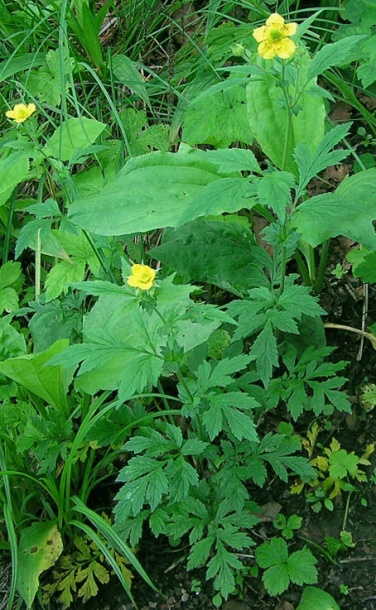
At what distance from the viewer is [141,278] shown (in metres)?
1.30

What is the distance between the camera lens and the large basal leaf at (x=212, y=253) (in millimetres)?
1869

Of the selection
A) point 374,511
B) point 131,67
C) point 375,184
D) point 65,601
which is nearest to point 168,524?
point 65,601

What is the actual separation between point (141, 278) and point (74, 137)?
43.2 inches

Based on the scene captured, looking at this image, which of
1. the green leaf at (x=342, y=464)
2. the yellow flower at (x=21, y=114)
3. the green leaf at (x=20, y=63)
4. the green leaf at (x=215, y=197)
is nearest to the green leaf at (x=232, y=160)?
the green leaf at (x=215, y=197)

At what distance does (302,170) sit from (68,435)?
2.94 feet

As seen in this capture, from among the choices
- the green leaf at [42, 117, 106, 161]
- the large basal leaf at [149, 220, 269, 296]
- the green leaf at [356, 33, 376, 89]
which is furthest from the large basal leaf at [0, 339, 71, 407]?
the green leaf at [356, 33, 376, 89]

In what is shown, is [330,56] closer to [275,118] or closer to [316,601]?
[275,118]

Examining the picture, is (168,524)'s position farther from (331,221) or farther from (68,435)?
(331,221)

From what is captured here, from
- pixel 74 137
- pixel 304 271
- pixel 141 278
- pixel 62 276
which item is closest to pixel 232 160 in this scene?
Answer: pixel 141 278

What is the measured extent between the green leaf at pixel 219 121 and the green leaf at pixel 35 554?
1209mm

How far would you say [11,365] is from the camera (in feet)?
5.73

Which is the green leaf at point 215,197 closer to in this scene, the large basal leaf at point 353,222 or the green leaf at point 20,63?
the large basal leaf at point 353,222

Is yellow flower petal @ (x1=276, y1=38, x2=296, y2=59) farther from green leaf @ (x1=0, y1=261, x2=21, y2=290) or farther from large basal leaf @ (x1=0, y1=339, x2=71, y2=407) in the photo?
green leaf @ (x1=0, y1=261, x2=21, y2=290)

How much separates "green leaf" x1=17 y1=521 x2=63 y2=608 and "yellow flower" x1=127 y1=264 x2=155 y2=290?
2.71ft
